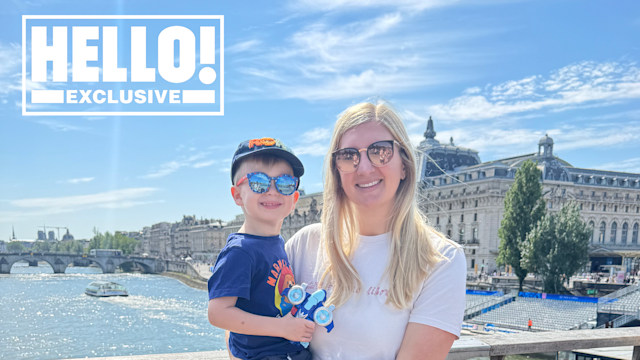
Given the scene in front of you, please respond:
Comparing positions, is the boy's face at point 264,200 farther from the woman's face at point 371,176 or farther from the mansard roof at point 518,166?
the mansard roof at point 518,166

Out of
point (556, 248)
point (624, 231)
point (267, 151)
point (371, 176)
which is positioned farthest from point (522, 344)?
point (624, 231)

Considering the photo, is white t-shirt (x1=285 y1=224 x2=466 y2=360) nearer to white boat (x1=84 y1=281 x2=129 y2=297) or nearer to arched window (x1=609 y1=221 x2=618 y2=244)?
white boat (x1=84 y1=281 x2=129 y2=297)

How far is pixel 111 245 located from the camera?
148 meters

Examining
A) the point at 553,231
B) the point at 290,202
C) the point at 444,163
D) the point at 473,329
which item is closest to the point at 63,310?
the point at 473,329

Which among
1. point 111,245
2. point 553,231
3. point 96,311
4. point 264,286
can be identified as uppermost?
point 264,286

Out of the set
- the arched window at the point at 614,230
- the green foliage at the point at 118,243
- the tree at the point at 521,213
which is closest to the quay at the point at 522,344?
the tree at the point at 521,213

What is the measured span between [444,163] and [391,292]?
65.6 meters

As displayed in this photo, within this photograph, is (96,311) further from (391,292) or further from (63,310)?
(391,292)

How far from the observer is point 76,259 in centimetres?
9488

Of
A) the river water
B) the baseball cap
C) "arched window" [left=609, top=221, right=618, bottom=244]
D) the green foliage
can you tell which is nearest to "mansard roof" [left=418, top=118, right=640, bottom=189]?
"arched window" [left=609, top=221, right=618, bottom=244]

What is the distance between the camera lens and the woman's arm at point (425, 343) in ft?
7.41

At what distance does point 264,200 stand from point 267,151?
24cm

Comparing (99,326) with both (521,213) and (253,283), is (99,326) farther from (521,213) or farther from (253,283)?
(253,283)

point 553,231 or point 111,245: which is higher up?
point 553,231
